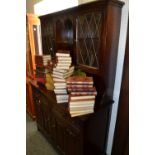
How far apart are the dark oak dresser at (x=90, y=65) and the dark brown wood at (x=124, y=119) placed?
15 centimetres

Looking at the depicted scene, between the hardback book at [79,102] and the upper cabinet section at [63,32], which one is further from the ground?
the upper cabinet section at [63,32]

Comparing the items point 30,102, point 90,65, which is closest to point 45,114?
point 30,102

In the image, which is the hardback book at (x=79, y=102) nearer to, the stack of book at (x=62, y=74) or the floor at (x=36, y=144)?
the stack of book at (x=62, y=74)

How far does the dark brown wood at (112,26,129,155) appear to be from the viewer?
138cm

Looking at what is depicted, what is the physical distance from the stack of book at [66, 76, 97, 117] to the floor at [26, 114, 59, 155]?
1.13 metres

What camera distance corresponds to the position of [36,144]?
231 cm

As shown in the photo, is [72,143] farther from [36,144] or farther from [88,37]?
[88,37]

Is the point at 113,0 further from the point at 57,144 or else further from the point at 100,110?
the point at 57,144

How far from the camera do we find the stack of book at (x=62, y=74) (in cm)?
169

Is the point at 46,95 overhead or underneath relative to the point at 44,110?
overhead

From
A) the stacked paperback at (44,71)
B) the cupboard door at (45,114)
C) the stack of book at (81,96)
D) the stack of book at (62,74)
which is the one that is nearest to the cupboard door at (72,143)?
the stack of book at (81,96)
